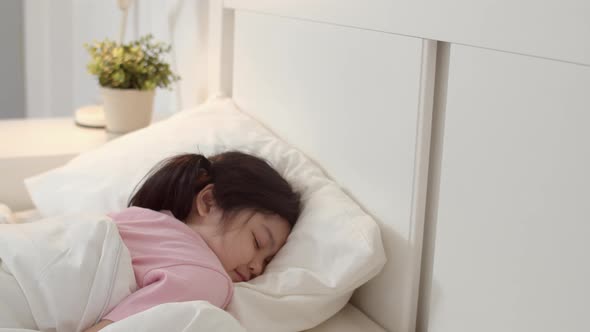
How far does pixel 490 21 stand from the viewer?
0.88m

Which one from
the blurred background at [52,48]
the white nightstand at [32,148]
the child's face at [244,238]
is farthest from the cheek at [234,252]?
the blurred background at [52,48]

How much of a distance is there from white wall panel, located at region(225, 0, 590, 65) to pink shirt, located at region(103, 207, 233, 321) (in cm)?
41

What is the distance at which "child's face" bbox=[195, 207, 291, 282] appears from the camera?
3.76 feet

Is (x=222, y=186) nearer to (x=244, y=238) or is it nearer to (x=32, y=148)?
(x=244, y=238)

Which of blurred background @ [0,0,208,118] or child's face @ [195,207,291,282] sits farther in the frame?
blurred background @ [0,0,208,118]

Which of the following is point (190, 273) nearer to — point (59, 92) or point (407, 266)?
point (407, 266)

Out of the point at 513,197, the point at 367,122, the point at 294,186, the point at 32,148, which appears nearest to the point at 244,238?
the point at 294,186

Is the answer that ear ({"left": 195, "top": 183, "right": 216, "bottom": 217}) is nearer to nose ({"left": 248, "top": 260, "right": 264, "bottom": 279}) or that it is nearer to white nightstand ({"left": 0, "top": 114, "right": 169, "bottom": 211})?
nose ({"left": 248, "top": 260, "right": 264, "bottom": 279})

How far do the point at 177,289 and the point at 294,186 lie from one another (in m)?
0.32

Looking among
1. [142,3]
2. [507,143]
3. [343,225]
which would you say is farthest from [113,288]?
[142,3]

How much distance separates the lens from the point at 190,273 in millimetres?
1017

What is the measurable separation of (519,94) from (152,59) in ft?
3.92

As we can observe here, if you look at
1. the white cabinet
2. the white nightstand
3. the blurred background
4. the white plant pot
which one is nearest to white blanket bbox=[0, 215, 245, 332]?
the white cabinet

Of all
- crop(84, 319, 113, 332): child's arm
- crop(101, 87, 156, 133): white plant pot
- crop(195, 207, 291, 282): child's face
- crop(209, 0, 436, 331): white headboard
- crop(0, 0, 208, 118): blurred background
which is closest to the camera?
crop(84, 319, 113, 332): child's arm
